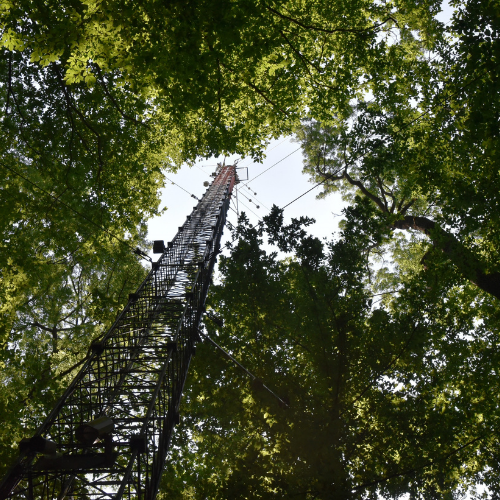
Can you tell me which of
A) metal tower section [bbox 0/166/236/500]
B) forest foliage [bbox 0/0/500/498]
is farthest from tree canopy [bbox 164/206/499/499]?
metal tower section [bbox 0/166/236/500]

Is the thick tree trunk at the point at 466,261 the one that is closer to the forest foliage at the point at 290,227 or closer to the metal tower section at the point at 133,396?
the forest foliage at the point at 290,227

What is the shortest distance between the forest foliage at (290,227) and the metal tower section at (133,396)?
3.91 ft

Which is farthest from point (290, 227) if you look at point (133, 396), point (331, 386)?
point (133, 396)

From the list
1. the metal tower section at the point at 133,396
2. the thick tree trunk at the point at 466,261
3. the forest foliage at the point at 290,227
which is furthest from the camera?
the thick tree trunk at the point at 466,261

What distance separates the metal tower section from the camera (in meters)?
4.20

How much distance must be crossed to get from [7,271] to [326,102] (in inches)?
367

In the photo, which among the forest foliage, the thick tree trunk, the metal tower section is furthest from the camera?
the thick tree trunk

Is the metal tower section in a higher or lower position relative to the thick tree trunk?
lower

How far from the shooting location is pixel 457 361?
8109 mm

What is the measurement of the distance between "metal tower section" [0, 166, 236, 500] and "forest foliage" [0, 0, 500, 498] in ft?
3.91

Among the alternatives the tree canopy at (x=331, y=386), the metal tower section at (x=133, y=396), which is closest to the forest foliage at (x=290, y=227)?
the tree canopy at (x=331, y=386)

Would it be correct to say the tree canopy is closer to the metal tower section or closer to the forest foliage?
the forest foliage

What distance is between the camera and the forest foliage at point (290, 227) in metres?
6.21

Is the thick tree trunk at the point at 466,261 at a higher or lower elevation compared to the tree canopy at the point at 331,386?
higher
